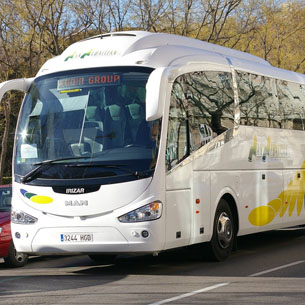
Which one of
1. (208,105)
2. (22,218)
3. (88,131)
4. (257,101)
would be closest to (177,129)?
(208,105)

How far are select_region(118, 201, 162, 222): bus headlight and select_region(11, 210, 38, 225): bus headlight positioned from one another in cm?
141

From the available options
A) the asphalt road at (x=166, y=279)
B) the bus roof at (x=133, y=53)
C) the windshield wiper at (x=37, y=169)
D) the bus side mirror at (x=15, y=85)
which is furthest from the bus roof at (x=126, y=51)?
the asphalt road at (x=166, y=279)

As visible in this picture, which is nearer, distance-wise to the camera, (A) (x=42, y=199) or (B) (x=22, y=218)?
(A) (x=42, y=199)

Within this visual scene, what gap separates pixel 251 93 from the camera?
13.8m

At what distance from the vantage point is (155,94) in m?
10.1

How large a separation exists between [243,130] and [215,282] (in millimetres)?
3930

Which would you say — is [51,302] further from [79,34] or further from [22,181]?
[79,34]

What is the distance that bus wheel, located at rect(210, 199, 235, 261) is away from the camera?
39.7 ft

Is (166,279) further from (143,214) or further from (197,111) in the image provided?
(197,111)

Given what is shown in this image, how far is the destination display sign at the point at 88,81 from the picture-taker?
442 inches

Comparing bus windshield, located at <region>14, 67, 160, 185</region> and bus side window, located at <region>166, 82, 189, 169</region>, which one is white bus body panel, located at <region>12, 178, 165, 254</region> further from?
bus side window, located at <region>166, 82, 189, 169</region>

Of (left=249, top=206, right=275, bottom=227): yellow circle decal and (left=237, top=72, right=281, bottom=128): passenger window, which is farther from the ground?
(left=237, top=72, right=281, bottom=128): passenger window

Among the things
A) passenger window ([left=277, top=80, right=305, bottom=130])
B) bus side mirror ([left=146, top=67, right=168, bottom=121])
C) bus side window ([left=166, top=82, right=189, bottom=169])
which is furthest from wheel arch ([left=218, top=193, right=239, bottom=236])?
bus side mirror ([left=146, top=67, right=168, bottom=121])

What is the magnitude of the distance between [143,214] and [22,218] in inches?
76.4
